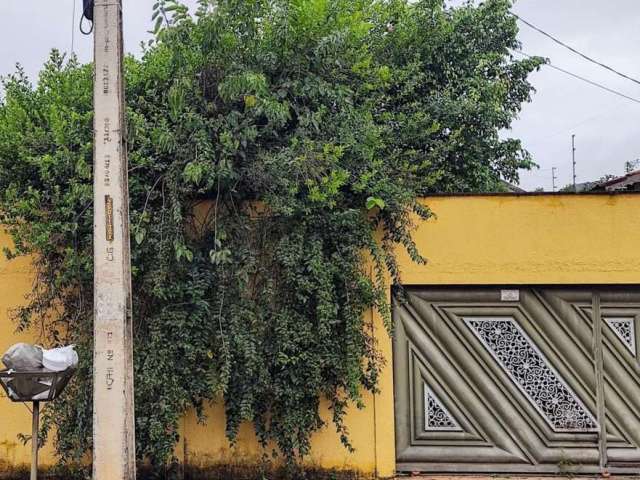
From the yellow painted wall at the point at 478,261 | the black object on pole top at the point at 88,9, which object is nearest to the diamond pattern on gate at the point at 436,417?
the yellow painted wall at the point at 478,261

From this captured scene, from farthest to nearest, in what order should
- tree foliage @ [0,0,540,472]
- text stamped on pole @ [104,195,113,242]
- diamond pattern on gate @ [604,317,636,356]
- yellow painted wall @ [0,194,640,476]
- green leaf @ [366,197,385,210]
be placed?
diamond pattern on gate @ [604,317,636,356] → yellow painted wall @ [0,194,640,476] → green leaf @ [366,197,385,210] → tree foliage @ [0,0,540,472] → text stamped on pole @ [104,195,113,242]

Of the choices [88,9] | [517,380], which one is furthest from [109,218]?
[517,380]

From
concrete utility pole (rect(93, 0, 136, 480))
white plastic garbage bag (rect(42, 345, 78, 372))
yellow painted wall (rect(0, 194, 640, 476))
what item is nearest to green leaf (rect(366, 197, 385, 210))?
yellow painted wall (rect(0, 194, 640, 476))

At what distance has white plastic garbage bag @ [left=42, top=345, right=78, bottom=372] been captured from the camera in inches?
166

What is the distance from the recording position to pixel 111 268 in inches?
159

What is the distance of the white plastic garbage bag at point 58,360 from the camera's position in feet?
13.8

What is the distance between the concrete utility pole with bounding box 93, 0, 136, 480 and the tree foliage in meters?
0.92

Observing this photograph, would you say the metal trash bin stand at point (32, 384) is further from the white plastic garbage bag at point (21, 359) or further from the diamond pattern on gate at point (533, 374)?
the diamond pattern on gate at point (533, 374)

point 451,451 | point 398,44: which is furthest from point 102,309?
point 398,44

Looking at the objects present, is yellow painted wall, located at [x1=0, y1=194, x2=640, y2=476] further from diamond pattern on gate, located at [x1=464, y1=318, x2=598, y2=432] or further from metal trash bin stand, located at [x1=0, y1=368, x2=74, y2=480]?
metal trash bin stand, located at [x1=0, y1=368, x2=74, y2=480]

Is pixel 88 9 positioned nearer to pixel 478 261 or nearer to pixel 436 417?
pixel 478 261

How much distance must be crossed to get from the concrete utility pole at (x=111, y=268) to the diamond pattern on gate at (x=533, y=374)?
337 centimetres

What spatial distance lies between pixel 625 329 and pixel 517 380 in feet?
3.76

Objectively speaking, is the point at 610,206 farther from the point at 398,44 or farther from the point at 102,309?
the point at 102,309
